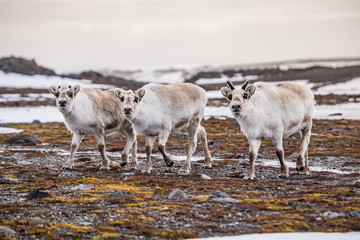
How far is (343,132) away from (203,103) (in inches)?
620

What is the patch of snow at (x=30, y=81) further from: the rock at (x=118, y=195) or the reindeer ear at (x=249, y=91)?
the rock at (x=118, y=195)

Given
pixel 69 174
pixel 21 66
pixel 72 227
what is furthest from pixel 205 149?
pixel 21 66

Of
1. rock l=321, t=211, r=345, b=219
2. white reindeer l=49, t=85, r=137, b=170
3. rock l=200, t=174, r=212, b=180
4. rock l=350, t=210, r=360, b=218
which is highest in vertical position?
white reindeer l=49, t=85, r=137, b=170

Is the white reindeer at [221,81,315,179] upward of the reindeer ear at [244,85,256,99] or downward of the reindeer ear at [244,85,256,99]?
downward

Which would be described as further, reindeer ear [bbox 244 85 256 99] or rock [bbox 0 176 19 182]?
rock [bbox 0 176 19 182]

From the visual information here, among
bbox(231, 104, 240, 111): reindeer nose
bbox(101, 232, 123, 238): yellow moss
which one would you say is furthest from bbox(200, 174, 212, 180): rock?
bbox(101, 232, 123, 238): yellow moss

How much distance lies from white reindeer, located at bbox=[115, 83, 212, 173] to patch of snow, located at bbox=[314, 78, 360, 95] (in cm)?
5907

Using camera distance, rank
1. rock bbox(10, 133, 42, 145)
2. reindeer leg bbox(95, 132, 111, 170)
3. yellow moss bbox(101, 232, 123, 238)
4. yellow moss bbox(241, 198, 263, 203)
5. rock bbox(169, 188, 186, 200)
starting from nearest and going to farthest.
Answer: yellow moss bbox(101, 232, 123, 238) → yellow moss bbox(241, 198, 263, 203) → rock bbox(169, 188, 186, 200) → reindeer leg bbox(95, 132, 111, 170) → rock bbox(10, 133, 42, 145)

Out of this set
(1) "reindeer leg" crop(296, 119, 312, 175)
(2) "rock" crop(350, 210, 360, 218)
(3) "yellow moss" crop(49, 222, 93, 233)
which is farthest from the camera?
(1) "reindeer leg" crop(296, 119, 312, 175)

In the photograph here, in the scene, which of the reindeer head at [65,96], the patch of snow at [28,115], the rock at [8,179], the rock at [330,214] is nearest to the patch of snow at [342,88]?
the patch of snow at [28,115]

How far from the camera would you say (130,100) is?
15062 millimetres

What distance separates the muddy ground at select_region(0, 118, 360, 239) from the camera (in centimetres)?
886

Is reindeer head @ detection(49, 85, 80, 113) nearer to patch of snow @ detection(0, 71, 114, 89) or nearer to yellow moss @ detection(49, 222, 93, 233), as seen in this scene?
yellow moss @ detection(49, 222, 93, 233)

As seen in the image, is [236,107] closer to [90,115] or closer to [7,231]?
[90,115]
